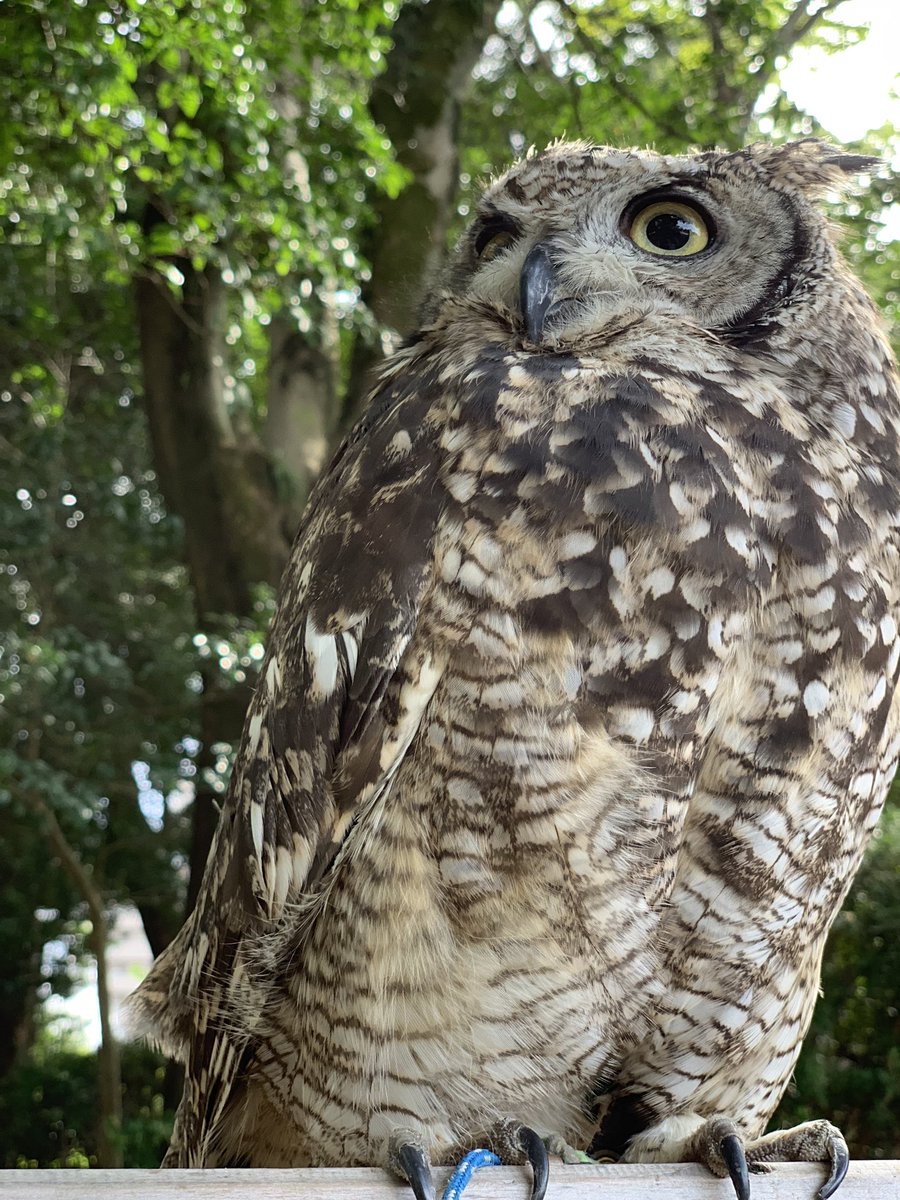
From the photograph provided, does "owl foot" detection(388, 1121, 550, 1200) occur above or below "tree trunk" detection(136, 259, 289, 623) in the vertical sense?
below

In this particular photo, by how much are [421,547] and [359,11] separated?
400cm

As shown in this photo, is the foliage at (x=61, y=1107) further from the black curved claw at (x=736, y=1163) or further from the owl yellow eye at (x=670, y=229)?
the owl yellow eye at (x=670, y=229)

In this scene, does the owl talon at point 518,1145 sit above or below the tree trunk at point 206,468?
below

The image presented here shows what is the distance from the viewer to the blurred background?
4156 mm

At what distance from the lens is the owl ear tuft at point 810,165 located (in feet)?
5.94

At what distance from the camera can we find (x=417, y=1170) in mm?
1375

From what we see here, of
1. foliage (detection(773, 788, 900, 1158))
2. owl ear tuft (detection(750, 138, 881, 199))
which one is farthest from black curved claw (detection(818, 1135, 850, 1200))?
foliage (detection(773, 788, 900, 1158))

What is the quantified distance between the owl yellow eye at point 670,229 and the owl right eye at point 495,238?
0.26m

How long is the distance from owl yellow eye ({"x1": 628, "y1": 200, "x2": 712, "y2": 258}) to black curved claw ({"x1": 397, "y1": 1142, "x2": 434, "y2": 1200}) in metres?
1.48

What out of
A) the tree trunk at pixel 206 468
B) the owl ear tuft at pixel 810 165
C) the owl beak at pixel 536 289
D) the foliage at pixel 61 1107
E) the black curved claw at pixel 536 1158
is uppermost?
the tree trunk at pixel 206 468

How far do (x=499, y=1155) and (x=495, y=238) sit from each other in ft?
5.31

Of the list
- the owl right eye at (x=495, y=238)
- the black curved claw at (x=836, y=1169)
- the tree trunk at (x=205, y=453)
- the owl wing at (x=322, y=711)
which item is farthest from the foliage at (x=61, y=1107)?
the owl right eye at (x=495, y=238)

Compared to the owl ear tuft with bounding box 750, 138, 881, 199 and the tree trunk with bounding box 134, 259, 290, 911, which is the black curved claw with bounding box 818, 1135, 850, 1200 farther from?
the tree trunk with bounding box 134, 259, 290, 911

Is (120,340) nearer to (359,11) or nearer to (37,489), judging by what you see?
(37,489)
